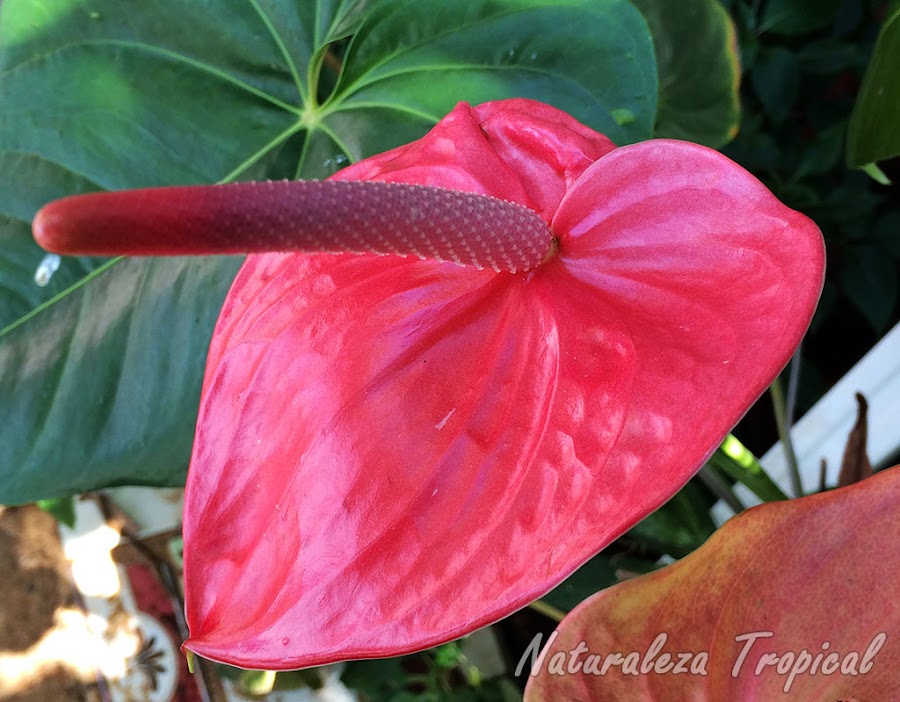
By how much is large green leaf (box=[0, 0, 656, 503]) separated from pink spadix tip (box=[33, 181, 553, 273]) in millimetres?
210

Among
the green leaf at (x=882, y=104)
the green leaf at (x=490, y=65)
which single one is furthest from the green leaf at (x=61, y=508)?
the green leaf at (x=882, y=104)

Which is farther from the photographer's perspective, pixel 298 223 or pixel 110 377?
pixel 110 377

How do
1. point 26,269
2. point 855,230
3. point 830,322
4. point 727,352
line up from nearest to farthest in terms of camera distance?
point 727,352 → point 26,269 → point 855,230 → point 830,322

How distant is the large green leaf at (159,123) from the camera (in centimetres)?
52

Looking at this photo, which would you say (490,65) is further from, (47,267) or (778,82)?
(778,82)

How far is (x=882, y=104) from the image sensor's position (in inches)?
19.0

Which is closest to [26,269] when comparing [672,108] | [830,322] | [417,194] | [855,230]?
[417,194]

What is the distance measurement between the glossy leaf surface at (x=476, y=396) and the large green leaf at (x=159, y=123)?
0.47 feet

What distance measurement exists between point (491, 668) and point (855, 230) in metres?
0.63

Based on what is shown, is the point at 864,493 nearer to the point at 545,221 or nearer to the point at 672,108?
the point at 545,221

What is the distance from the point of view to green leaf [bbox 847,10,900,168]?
468 millimetres

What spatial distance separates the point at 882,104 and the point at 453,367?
0.34 metres

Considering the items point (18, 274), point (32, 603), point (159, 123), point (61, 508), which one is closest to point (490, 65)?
point (159, 123)

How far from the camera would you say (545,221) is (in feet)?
1.26
